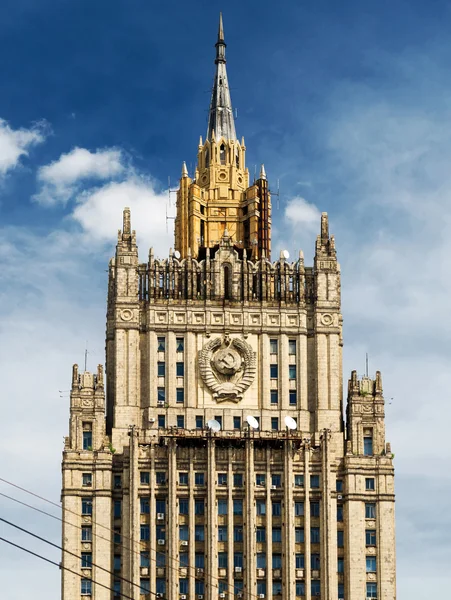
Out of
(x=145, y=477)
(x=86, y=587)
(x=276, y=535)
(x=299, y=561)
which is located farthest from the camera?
(x=145, y=477)

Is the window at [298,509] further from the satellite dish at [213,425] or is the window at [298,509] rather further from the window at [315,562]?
the satellite dish at [213,425]

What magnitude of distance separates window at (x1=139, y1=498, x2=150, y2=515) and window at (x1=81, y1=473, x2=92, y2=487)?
16.7 feet

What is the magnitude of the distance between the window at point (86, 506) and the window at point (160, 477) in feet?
21.2

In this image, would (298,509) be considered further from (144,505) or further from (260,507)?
(144,505)

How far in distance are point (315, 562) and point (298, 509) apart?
5.08 meters

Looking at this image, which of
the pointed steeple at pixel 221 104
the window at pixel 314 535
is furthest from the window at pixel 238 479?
the pointed steeple at pixel 221 104

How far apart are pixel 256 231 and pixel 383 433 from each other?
2463 centimetres

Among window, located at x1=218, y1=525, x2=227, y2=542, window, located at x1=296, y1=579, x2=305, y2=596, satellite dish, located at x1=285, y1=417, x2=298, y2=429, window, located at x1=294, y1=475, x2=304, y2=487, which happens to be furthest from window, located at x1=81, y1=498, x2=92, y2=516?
window, located at x1=296, y1=579, x2=305, y2=596

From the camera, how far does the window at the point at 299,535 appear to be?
160 meters

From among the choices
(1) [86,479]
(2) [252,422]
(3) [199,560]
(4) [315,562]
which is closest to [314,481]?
(4) [315,562]

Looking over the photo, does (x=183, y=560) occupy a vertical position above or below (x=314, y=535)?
below

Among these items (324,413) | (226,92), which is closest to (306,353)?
(324,413)

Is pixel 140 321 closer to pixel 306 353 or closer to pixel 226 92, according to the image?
pixel 306 353

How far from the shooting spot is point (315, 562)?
6275 inches
